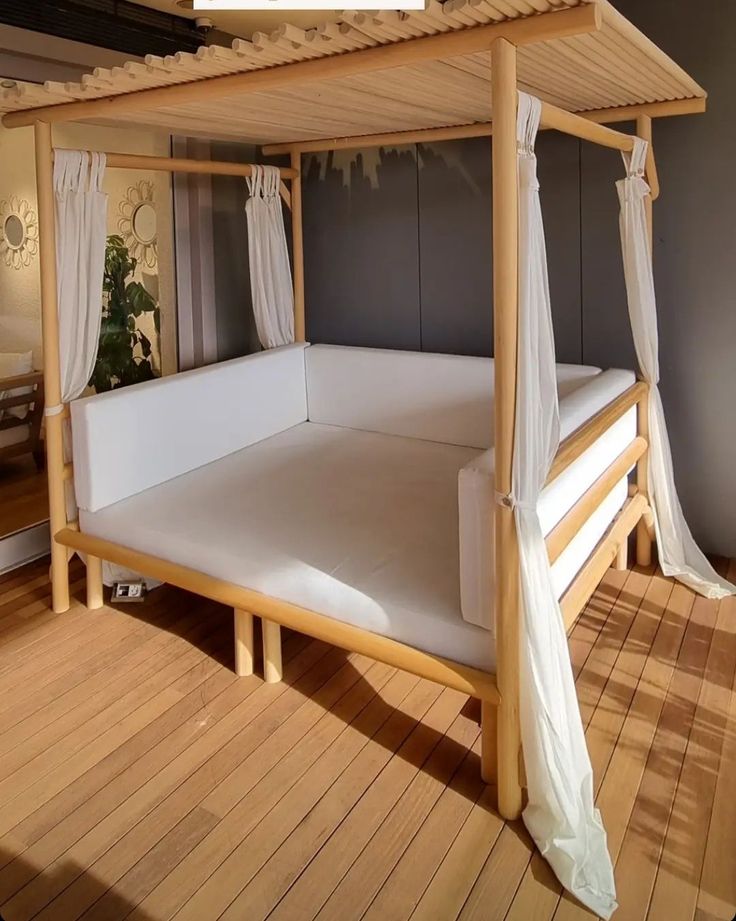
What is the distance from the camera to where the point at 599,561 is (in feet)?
8.73

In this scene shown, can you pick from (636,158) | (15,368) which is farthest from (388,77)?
(15,368)

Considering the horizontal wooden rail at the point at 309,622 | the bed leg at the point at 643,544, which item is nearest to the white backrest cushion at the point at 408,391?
the bed leg at the point at 643,544

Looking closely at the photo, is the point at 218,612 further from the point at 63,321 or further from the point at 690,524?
the point at 690,524

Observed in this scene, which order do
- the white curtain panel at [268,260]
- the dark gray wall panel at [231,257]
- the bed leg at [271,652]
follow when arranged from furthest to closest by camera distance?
the dark gray wall panel at [231,257], the white curtain panel at [268,260], the bed leg at [271,652]

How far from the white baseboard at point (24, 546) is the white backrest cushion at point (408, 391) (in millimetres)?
1406

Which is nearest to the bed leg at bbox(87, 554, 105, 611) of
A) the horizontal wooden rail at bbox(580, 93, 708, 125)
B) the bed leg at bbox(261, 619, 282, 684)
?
the bed leg at bbox(261, 619, 282, 684)

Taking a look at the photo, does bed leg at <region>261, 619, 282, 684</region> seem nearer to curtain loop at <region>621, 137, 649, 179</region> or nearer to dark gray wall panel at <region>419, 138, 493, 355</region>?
dark gray wall panel at <region>419, 138, 493, 355</region>

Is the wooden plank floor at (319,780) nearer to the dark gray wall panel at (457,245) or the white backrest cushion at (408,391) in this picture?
the white backrest cushion at (408,391)

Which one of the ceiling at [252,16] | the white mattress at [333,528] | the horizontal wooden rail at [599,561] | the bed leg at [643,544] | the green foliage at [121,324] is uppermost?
the ceiling at [252,16]

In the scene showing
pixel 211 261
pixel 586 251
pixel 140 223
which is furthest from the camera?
pixel 211 261

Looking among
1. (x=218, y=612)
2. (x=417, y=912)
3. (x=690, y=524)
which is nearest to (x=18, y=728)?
(x=218, y=612)

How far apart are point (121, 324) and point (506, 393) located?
2596 mm

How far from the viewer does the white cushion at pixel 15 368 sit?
356 centimetres

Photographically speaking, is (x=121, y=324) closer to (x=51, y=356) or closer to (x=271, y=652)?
(x=51, y=356)
